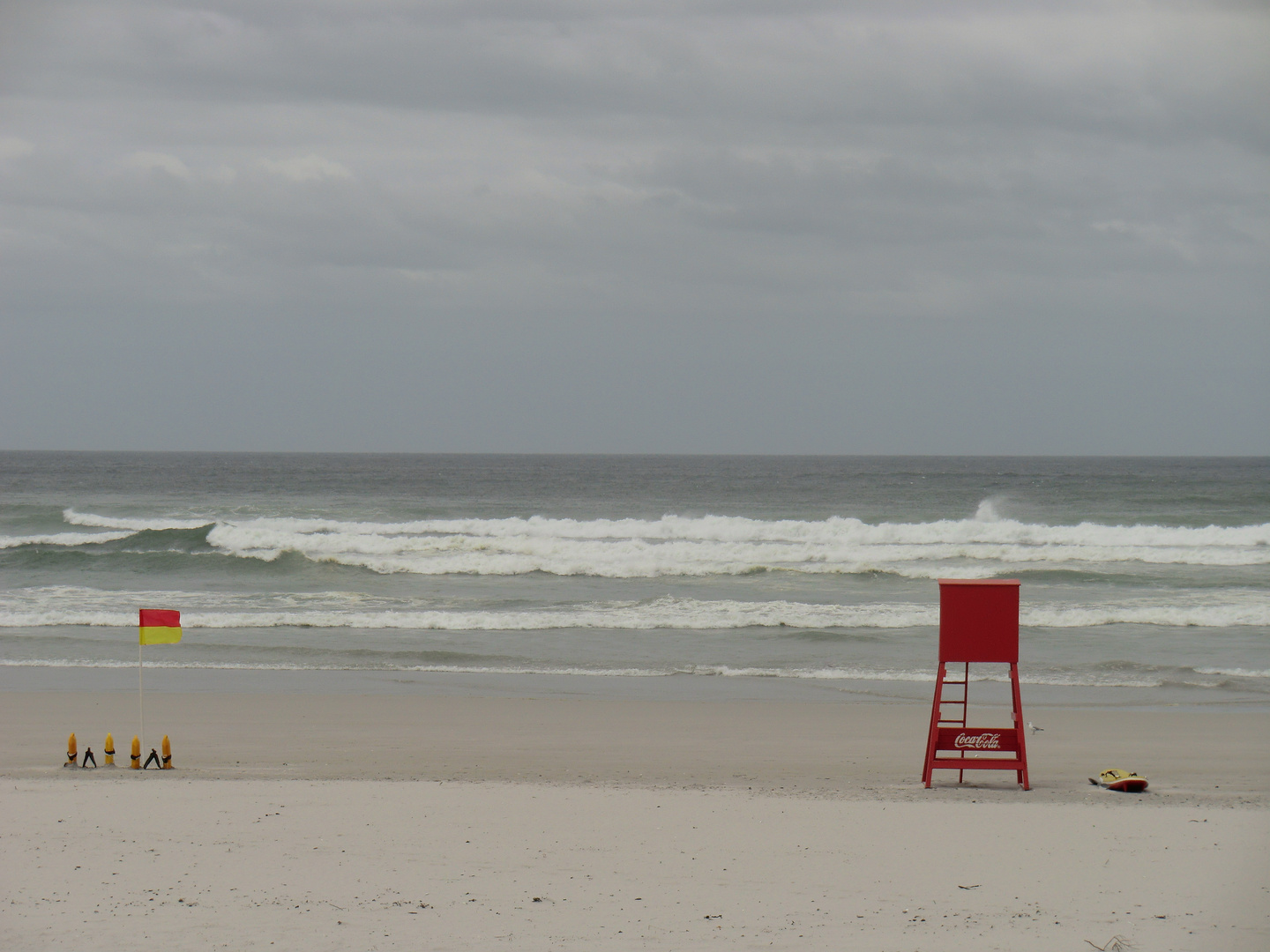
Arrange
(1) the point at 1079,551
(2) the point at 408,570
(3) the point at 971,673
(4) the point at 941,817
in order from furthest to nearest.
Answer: (1) the point at 1079,551 < (2) the point at 408,570 < (3) the point at 971,673 < (4) the point at 941,817

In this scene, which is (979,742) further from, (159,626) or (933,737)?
(159,626)

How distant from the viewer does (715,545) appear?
3005cm

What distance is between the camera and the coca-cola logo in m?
8.41

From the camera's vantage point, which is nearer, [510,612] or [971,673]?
[971,673]

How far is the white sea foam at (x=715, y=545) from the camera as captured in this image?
86.8 feet

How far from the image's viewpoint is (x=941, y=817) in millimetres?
7383

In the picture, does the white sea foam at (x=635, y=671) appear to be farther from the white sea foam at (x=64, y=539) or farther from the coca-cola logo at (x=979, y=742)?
the white sea foam at (x=64, y=539)

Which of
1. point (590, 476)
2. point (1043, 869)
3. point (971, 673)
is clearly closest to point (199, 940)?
point (1043, 869)

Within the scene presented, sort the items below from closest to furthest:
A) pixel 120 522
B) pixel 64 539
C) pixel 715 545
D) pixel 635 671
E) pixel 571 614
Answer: pixel 635 671 < pixel 571 614 < pixel 715 545 < pixel 64 539 < pixel 120 522

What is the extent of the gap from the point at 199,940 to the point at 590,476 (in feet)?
264

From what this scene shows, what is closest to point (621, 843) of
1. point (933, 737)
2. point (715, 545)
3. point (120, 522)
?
point (933, 737)

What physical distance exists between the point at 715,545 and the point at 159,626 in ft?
70.6

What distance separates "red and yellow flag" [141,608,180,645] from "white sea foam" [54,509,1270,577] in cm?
1594

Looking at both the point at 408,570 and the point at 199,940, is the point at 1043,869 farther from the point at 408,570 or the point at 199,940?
the point at 408,570
